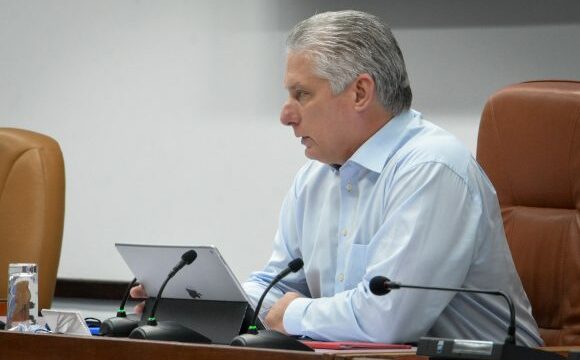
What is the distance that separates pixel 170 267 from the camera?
2197 mm

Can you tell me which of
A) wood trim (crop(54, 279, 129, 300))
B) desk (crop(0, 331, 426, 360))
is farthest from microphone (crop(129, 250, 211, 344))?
wood trim (crop(54, 279, 129, 300))

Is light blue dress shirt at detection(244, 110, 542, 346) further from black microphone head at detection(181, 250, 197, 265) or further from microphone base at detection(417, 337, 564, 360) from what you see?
microphone base at detection(417, 337, 564, 360)

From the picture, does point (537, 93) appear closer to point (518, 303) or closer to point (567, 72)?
point (518, 303)

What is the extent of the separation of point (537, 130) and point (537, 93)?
92mm

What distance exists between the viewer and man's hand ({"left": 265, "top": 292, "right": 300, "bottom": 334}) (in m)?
2.31

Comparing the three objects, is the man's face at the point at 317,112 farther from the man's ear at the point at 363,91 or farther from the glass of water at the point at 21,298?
the glass of water at the point at 21,298

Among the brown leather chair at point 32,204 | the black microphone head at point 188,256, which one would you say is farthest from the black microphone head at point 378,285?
the brown leather chair at point 32,204

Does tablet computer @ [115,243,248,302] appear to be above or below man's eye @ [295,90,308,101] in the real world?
below

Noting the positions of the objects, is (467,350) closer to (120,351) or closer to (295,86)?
(120,351)

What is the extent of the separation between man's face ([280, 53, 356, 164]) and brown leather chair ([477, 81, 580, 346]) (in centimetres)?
39

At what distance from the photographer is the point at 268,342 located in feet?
5.54

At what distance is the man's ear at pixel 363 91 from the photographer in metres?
2.42

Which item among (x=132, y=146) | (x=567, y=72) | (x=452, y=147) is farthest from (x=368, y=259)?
(x=132, y=146)

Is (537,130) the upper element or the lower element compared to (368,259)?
upper
